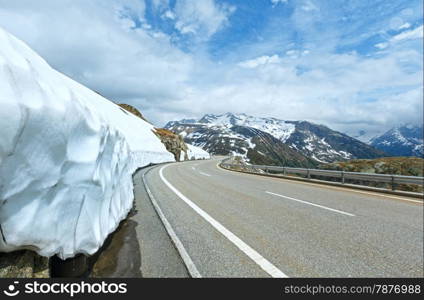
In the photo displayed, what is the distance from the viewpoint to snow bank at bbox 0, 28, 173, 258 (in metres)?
2.12

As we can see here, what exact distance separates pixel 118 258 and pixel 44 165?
1915mm

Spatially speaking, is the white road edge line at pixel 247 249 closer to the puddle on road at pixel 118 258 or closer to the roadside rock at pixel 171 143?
the puddle on road at pixel 118 258

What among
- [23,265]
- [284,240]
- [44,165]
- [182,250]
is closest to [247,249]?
[284,240]

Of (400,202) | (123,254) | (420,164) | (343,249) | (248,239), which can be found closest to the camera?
(123,254)

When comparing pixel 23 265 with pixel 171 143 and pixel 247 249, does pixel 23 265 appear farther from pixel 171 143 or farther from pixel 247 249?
pixel 171 143

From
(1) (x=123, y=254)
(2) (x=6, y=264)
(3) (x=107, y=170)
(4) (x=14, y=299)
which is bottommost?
(1) (x=123, y=254)

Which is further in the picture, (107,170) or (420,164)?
(420,164)

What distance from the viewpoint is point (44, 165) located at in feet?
8.30

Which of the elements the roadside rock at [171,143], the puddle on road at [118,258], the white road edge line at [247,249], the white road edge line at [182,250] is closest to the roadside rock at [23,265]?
the puddle on road at [118,258]

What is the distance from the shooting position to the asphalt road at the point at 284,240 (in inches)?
130

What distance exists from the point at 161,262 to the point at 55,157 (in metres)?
2.10

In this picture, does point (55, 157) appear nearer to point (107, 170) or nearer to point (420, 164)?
point (107, 170)

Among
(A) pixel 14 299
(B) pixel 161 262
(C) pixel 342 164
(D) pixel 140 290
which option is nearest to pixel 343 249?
(B) pixel 161 262

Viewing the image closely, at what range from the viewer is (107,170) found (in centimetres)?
427
